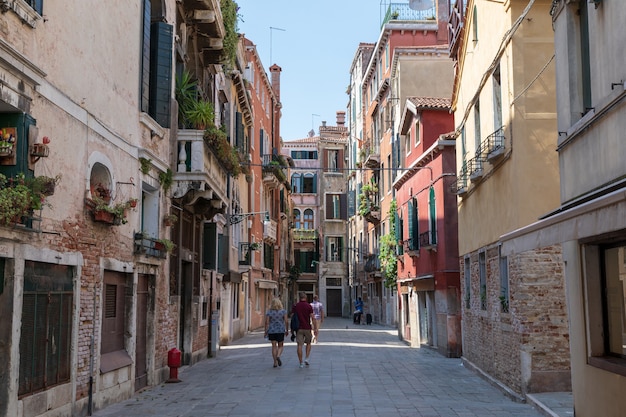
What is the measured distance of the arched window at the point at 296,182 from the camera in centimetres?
6180

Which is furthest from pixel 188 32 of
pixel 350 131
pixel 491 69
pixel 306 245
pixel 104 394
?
pixel 306 245

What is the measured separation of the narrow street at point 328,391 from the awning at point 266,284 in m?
16.9

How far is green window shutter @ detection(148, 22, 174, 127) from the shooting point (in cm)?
1387

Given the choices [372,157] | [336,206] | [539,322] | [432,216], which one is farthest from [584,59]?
[336,206]

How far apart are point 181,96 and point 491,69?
6.39 m

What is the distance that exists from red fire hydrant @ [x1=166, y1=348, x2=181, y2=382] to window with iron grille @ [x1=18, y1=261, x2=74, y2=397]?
4.82 meters

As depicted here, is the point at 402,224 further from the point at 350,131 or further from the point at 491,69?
the point at 350,131

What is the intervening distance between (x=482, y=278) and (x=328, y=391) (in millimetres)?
4362

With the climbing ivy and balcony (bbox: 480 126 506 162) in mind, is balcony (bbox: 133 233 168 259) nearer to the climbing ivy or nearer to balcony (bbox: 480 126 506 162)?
balcony (bbox: 480 126 506 162)

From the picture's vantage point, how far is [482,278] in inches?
611

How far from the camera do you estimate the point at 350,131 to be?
52844 millimetres

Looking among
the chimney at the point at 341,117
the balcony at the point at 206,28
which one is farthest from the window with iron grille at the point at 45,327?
the chimney at the point at 341,117

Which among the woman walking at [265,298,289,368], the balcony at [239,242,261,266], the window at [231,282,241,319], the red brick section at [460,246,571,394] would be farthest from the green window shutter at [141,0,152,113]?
the balcony at [239,242,261,266]

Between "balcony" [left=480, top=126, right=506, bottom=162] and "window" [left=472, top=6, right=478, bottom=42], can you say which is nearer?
"balcony" [left=480, top=126, right=506, bottom=162]
